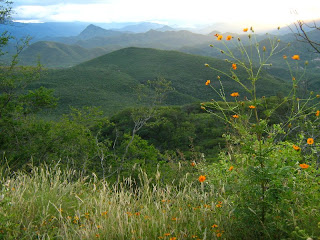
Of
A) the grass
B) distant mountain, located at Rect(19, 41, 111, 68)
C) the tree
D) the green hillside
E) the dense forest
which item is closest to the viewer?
the dense forest

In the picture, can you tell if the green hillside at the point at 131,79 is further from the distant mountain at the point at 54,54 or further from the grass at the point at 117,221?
the distant mountain at the point at 54,54

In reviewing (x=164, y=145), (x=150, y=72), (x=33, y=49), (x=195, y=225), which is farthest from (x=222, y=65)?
(x=33, y=49)

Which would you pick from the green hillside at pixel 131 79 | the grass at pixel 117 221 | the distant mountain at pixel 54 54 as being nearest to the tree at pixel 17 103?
the grass at pixel 117 221

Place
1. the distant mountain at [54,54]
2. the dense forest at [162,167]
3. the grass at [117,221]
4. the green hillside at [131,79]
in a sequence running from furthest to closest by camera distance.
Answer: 1. the distant mountain at [54,54]
2. the green hillside at [131,79]
3. the grass at [117,221]
4. the dense forest at [162,167]

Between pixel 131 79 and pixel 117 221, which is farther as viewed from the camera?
pixel 131 79

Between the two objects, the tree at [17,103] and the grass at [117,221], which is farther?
the tree at [17,103]

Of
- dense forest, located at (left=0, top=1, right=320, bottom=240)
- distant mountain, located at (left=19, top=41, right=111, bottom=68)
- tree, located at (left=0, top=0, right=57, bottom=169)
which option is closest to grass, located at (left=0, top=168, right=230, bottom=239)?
dense forest, located at (left=0, top=1, right=320, bottom=240)

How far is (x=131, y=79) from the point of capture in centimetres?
9038

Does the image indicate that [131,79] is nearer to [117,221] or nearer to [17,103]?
[17,103]

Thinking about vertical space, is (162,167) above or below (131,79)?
above

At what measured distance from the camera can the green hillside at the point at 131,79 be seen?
2653 inches

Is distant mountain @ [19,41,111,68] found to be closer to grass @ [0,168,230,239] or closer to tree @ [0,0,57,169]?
tree @ [0,0,57,169]

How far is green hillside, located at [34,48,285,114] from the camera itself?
6738 centimetres

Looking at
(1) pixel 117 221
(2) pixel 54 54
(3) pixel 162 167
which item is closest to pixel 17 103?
(3) pixel 162 167
